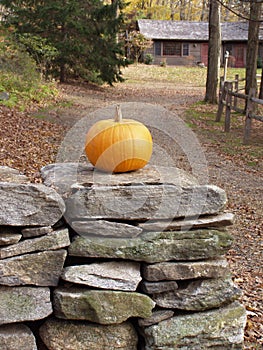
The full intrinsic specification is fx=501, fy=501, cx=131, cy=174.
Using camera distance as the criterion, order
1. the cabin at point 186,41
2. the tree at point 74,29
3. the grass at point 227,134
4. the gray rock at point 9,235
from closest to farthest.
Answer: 1. the gray rock at point 9,235
2. the grass at point 227,134
3. the tree at point 74,29
4. the cabin at point 186,41

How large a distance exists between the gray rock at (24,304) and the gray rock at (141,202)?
522 millimetres

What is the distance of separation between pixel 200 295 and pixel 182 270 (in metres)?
0.22

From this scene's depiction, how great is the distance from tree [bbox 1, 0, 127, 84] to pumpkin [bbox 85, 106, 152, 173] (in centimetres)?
1929

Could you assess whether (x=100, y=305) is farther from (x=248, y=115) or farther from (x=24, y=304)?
(x=248, y=115)

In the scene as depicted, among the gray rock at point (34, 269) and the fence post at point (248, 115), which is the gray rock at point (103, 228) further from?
the fence post at point (248, 115)

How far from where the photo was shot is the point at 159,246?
331 centimetres

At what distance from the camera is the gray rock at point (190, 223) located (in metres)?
3.34

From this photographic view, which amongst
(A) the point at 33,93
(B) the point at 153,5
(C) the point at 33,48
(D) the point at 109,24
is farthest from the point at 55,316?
(B) the point at 153,5

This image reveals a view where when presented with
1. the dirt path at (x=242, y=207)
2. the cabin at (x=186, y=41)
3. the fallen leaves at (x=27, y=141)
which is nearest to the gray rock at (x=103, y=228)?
the dirt path at (x=242, y=207)

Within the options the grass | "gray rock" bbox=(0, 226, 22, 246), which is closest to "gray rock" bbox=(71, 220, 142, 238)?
"gray rock" bbox=(0, 226, 22, 246)

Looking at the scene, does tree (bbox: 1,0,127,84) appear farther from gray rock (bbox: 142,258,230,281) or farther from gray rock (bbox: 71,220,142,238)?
gray rock (bbox: 142,258,230,281)

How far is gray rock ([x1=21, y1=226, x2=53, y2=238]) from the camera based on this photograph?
3.17 metres

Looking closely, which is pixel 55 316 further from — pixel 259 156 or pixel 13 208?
pixel 259 156

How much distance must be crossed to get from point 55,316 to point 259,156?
9.39 m
